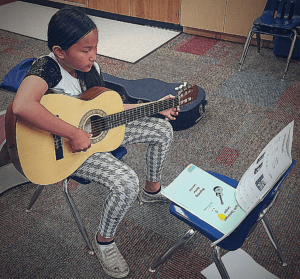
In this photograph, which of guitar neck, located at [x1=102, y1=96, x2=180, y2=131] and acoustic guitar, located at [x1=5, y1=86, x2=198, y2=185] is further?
guitar neck, located at [x1=102, y1=96, x2=180, y2=131]

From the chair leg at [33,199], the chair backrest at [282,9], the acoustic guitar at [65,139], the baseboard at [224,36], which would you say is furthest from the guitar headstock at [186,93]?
the baseboard at [224,36]

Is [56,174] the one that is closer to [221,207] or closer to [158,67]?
[221,207]

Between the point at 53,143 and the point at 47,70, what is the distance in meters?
0.32

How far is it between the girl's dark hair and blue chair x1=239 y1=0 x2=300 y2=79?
2235 mm

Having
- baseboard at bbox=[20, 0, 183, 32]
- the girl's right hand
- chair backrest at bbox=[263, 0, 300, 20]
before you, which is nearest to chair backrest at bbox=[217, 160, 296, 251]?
the girl's right hand

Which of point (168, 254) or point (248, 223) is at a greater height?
point (248, 223)

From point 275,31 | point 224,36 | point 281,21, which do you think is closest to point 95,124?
point 275,31

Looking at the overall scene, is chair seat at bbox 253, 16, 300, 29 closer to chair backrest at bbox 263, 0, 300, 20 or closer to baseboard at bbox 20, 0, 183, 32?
chair backrest at bbox 263, 0, 300, 20

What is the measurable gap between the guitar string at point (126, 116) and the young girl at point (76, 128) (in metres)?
0.06

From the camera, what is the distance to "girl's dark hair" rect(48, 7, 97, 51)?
1460 millimetres

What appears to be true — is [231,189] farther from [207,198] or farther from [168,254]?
[168,254]

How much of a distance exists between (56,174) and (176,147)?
47.6 inches

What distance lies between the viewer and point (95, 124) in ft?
5.38

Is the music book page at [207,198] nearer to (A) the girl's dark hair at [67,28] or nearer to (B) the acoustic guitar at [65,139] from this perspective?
(B) the acoustic guitar at [65,139]
